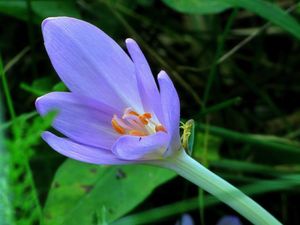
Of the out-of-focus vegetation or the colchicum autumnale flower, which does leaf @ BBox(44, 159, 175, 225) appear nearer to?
the out-of-focus vegetation

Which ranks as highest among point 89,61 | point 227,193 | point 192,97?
point 192,97

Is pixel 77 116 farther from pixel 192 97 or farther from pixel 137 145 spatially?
pixel 192 97

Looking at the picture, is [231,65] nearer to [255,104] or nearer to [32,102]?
[255,104]

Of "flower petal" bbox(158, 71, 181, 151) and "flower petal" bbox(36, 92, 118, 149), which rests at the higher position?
"flower petal" bbox(36, 92, 118, 149)

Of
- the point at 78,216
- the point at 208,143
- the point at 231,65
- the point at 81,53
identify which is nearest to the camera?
the point at 81,53

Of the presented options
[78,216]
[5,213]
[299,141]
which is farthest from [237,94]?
[5,213]

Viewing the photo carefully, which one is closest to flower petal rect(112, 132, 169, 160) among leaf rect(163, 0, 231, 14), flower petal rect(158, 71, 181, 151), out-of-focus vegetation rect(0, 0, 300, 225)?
flower petal rect(158, 71, 181, 151)

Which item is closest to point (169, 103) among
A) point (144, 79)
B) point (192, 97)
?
point (144, 79)
